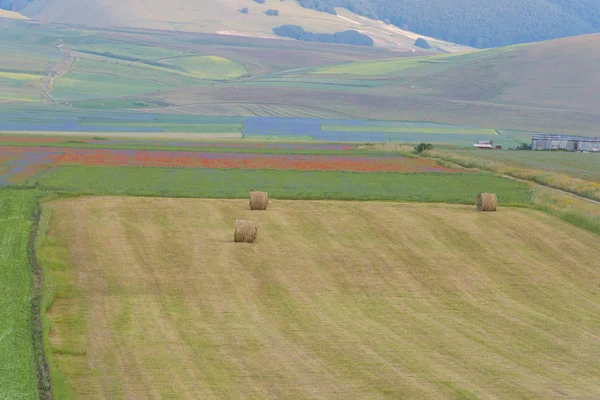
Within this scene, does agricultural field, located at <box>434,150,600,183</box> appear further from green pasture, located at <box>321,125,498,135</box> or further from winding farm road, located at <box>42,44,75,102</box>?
winding farm road, located at <box>42,44,75,102</box>

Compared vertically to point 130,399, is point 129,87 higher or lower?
lower

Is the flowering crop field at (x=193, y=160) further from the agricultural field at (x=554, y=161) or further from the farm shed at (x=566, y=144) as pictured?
the farm shed at (x=566, y=144)

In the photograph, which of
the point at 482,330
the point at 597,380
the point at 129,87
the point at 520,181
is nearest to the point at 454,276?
the point at 482,330

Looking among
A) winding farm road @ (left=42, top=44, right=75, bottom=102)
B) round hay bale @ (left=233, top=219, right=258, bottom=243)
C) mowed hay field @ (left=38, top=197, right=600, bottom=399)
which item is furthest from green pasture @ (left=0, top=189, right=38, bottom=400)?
winding farm road @ (left=42, top=44, right=75, bottom=102)

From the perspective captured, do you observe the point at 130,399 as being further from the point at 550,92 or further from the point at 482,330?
the point at 550,92

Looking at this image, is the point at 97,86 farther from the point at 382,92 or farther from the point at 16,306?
the point at 16,306

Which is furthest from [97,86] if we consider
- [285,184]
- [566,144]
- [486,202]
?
[486,202]
